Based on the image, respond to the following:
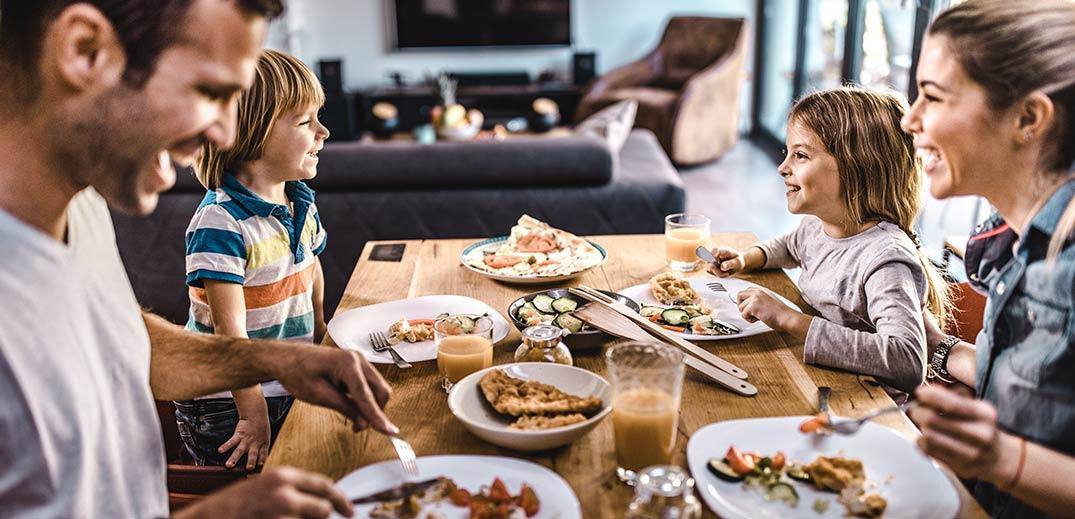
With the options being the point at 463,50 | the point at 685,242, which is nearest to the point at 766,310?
the point at 685,242

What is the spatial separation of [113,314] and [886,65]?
579cm

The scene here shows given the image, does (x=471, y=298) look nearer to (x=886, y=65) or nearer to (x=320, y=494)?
(x=320, y=494)

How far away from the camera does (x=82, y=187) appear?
3.62 feet

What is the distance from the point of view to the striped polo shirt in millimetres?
1804

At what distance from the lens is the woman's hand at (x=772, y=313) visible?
1.64 meters

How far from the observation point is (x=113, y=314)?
1.17 metres

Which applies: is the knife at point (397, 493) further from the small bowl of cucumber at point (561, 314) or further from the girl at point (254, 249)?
the girl at point (254, 249)

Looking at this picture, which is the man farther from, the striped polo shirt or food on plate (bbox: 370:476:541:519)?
the striped polo shirt

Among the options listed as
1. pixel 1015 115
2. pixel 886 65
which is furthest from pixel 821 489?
pixel 886 65

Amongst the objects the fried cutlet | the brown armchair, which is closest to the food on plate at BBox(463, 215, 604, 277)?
the fried cutlet

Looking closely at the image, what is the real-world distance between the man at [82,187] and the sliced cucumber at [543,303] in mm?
806

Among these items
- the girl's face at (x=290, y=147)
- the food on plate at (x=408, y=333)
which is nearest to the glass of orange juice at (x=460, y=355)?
the food on plate at (x=408, y=333)

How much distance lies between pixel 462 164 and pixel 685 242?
156 centimetres

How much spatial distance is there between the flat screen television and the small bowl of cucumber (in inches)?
Answer: 264
